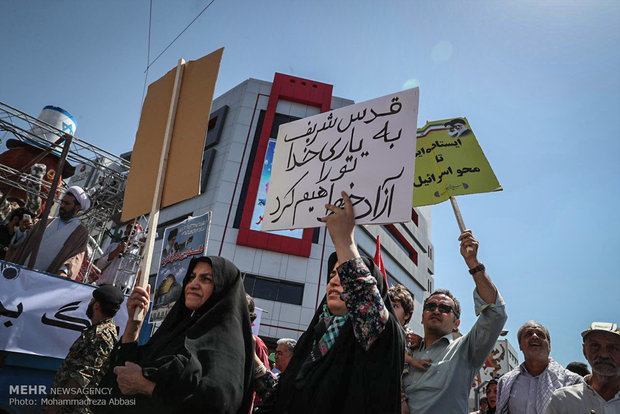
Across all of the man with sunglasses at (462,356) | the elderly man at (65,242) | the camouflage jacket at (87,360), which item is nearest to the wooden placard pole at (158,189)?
the camouflage jacket at (87,360)

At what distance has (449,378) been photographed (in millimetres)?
2012

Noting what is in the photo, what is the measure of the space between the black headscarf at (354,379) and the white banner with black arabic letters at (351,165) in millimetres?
415

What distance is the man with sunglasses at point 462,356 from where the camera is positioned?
78.0 inches

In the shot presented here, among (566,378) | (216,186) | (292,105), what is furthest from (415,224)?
(566,378)

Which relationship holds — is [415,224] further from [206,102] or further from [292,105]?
[206,102]

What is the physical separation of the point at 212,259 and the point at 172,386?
2.03 ft

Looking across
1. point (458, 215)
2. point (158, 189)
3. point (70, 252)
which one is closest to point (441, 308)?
point (458, 215)

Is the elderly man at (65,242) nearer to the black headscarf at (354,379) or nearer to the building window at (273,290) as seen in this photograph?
the black headscarf at (354,379)

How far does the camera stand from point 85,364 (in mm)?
2418

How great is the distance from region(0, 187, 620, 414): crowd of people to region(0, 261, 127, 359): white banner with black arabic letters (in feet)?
3.47

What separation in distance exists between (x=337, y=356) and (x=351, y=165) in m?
0.95

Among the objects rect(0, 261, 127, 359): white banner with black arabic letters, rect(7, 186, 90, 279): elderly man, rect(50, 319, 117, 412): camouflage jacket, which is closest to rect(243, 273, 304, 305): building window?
rect(7, 186, 90, 279): elderly man

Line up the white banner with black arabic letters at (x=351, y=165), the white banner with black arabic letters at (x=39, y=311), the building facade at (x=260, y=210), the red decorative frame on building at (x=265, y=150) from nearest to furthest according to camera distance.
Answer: the white banner with black arabic letters at (x=351, y=165) → the white banner with black arabic letters at (x=39, y=311) → the building facade at (x=260, y=210) → the red decorative frame on building at (x=265, y=150)

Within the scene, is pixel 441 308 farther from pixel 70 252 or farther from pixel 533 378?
pixel 70 252
